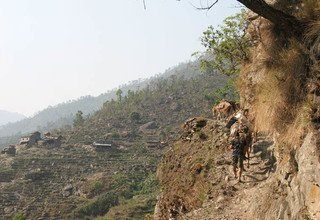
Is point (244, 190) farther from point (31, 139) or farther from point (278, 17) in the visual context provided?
point (31, 139)

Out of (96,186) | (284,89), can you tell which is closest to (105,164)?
(96,186)

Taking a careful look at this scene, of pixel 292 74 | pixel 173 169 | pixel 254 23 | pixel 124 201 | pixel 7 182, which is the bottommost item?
pixel 124 201

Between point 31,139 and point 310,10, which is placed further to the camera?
point 31,139

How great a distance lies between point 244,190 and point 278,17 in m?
3.92

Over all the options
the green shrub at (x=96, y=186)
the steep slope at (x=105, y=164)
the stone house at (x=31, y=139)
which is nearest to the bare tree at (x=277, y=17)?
the steep slope at (x=105, y=164)

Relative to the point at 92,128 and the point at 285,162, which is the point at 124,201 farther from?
the point at 285,162

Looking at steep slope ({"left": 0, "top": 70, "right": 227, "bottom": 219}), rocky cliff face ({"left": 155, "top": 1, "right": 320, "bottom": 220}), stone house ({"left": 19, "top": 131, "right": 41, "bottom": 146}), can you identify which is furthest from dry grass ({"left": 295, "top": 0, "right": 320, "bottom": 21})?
stone house ({"left": 19, "top": 131, "right": 41, "bottom": 146})

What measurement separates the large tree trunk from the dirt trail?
292 centimetres

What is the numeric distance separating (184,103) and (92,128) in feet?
82.9

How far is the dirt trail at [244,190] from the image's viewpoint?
325 inches

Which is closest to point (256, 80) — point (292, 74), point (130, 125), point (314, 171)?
point (292, 74)

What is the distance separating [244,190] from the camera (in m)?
8.79

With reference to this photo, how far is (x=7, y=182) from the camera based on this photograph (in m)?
71.1

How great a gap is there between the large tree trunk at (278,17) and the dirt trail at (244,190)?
9.57 feet
